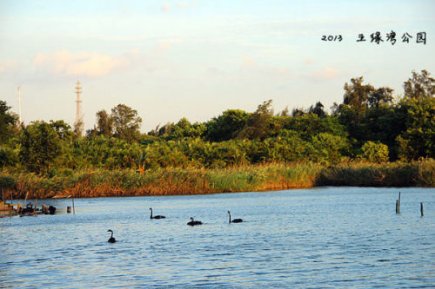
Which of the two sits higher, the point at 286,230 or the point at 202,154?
the point at 202,154

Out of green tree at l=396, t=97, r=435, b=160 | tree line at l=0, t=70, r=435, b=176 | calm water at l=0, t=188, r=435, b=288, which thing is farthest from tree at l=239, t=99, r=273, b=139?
calm water at l=0, t=188, r=435, b=288

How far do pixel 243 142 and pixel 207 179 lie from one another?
72.4 feet

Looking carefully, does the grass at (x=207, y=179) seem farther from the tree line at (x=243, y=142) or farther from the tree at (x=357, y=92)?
the tree at (x=357, y=92)

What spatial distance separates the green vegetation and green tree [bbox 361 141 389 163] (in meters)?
0.10

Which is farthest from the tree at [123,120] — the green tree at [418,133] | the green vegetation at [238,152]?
the green tree at [418,133]

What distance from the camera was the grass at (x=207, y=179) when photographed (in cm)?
6031

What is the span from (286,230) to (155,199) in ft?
80.1

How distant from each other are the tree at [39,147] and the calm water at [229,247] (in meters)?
15.7

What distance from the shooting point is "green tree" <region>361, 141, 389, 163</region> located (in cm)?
8194

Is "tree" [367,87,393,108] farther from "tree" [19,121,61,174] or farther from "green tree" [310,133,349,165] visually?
"tree" [19,121,61,174]

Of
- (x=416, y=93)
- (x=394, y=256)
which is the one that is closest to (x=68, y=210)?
(x=394, y=256)

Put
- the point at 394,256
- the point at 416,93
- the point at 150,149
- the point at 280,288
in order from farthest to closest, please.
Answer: the point at 416,93 < the point at 150,149 < the point at 394,256 < the point at 280,288

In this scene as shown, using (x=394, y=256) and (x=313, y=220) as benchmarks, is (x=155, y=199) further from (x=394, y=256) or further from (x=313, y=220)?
(x=394, y=256)

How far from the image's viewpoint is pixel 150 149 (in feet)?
253
